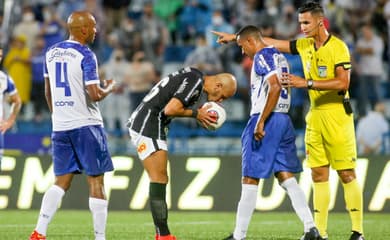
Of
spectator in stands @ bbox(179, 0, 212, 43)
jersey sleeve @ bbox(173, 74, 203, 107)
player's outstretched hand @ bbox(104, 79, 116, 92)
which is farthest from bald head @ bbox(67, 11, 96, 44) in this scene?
spectator in stands @ bbox(179, 0, 212, 43)

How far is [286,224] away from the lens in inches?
551

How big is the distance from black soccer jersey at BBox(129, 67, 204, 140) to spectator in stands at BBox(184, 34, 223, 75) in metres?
9.13

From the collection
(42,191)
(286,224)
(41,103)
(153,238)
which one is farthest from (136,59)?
(153,238)

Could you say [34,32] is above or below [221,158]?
above

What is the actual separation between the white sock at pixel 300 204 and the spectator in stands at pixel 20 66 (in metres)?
10.7

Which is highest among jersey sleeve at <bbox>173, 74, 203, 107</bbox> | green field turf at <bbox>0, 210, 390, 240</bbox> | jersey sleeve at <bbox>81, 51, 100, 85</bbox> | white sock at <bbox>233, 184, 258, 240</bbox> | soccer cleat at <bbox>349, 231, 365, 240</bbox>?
jersey sleeve at <bbox>81, 51, 100, 85</bbox>

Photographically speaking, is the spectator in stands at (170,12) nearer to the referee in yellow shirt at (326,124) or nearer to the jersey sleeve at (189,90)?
the referee in yellow shirt at (326,124)

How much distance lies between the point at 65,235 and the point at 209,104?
2.98 meters

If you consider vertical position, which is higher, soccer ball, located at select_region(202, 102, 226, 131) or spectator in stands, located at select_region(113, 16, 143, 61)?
spectator in stands, located at select_region(113, 16, 143, 61)

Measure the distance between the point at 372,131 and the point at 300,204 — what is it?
7955 millimetres

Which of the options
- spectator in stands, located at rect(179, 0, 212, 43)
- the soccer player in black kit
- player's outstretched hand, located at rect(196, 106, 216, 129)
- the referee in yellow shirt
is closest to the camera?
player's outstretched hand, located at rect(196, 106, 216, 129)

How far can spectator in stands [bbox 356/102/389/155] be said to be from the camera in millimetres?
18625

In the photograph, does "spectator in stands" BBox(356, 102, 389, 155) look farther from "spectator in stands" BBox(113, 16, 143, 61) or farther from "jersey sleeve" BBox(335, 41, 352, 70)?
"jersey sleeve" BBox(335, 41, 352, 70)

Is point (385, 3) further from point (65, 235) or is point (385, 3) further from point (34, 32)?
point (65, 235)
